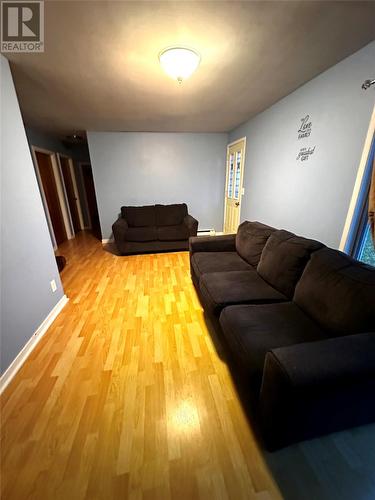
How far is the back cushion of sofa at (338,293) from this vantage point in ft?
3.46

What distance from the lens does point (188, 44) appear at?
1473mm

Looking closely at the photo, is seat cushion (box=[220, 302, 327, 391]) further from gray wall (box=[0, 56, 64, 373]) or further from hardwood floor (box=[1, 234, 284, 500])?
gray wall (box=[0, 56, 64, 373])

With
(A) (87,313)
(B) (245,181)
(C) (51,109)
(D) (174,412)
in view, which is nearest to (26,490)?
(D) (174,412)

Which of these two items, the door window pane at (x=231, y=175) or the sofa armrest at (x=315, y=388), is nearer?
the sofa armrest at (x=315, y=388)

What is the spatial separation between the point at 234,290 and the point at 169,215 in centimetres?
292

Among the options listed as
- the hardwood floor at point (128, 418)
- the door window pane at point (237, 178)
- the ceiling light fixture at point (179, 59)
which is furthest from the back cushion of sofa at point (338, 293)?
the door window pane at point (237, 178)

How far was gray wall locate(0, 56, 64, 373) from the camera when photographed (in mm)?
1443

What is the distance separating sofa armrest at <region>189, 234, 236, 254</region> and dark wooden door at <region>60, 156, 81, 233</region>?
4478 millimetres

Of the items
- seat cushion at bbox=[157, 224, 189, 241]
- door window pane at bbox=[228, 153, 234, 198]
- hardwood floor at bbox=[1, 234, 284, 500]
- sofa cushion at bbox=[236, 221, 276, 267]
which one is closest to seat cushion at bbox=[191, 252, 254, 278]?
sofa cushion at bbox=[236, 221, 276, 267]

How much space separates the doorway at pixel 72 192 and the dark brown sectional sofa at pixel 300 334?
5159mm

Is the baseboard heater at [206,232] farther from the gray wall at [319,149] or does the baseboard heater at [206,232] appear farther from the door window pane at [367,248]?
the door window pane at [367,248]

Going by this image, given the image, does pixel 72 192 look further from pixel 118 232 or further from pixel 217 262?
pixel 217 262

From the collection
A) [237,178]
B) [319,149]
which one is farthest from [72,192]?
[319,149]

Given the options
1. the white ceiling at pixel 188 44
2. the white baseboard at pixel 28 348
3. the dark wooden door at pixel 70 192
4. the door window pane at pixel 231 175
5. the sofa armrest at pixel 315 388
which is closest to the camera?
the sofa armrest at pixel 315 388
